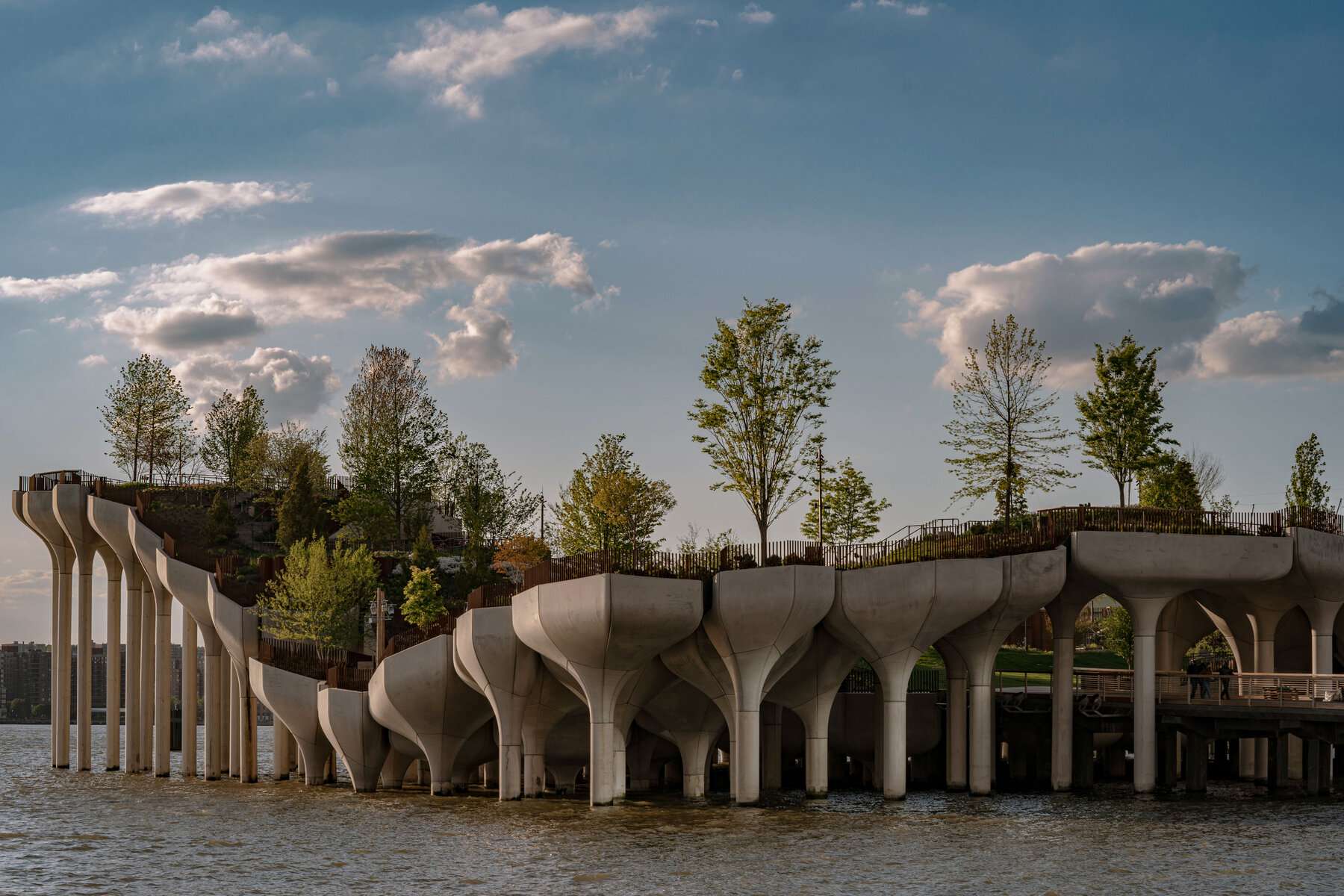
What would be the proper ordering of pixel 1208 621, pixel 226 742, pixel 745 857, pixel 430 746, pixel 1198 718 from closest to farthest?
pixel 745 857 < pixel 1198 718 < pixel 430 746 < pixel 1208 621 < pixel 226 742

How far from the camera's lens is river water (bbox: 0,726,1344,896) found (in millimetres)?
32344

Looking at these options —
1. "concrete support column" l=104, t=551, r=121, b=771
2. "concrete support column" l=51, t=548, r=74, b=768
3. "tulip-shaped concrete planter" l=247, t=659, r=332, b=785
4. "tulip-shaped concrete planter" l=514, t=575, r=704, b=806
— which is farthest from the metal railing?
"concrete support column" l=51, t=548, r=74, b=768

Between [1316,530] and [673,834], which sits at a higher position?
[1316,530]

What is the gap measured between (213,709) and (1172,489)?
4972 cm

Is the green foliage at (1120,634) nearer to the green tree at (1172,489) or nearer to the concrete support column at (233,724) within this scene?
the green tree at (1172,489)

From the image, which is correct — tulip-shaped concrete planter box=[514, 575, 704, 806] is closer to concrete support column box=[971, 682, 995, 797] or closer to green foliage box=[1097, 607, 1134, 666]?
concrete support column box=[971, 682, 995, 797]

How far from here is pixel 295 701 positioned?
59.1m

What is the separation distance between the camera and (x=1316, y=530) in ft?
171

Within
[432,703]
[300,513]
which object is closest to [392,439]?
[300,513]

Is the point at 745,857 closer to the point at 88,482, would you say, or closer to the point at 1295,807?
the point at 1295,807

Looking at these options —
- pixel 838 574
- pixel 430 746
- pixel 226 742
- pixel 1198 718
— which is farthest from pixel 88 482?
pixel 1198 718

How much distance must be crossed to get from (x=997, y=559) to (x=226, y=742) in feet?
134

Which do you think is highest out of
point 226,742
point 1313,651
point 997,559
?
point 997,559

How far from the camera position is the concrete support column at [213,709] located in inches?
2574
